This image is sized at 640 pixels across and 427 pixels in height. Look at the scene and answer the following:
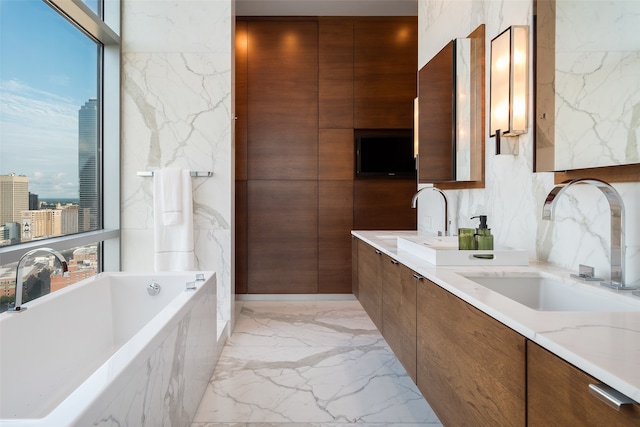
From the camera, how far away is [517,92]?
1.85m

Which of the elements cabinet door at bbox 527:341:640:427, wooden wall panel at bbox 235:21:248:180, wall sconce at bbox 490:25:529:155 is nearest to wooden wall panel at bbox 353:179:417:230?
wooden wall panel at bbox 235:21:248:180

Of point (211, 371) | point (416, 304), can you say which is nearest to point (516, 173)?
point (416, 304)

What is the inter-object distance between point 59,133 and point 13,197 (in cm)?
57

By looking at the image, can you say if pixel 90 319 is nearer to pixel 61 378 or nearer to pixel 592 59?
pixel 61 378

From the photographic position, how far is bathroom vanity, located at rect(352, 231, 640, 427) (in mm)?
700

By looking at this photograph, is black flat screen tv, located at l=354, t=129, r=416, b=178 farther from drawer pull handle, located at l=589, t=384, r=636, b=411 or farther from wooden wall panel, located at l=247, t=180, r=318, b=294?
drawer pull handle, located at l=589, t=384, r=636, b=411

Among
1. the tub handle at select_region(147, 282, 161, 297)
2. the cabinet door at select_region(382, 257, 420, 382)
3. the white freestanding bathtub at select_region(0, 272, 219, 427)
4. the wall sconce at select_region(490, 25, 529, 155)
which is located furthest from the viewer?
the tub handle at select_region(147, 282, 161, 297)

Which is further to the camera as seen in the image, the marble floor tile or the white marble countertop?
the marble floor tile

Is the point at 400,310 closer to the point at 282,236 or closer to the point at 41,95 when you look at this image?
the point at 41,95

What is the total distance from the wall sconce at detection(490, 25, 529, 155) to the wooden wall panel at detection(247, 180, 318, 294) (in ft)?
8.12

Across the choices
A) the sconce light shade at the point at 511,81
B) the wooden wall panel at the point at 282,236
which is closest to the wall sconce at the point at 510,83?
the sconce light shade at the point at 511,81

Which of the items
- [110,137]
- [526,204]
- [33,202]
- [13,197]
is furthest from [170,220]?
[526,204]

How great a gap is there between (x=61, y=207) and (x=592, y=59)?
2744 mm

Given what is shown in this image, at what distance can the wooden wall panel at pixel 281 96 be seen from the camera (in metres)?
4.26
